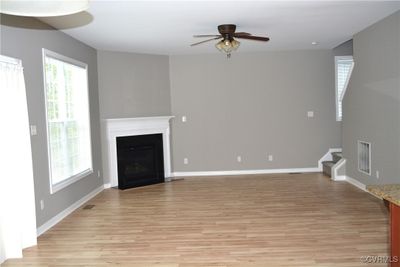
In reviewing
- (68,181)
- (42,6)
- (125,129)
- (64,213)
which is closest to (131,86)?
(125,129)

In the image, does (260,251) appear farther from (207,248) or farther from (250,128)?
(250,128)

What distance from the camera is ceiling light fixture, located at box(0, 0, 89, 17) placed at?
180 centimetres

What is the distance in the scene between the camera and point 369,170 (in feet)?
18.9

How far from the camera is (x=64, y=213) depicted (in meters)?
4.99

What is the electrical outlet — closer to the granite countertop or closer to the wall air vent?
the granite countertop

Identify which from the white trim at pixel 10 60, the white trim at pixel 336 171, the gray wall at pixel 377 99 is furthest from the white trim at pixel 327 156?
the white trim at pixel 10 60

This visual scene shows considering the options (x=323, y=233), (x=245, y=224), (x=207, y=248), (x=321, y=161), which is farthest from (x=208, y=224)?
(x=321, y=161)

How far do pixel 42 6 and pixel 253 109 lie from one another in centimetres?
633

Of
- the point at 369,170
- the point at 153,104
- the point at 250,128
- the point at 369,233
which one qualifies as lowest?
the point at 369,233

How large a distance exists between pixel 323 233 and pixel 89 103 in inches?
167

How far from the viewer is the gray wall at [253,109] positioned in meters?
7.81

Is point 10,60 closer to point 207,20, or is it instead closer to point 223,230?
point 207,20

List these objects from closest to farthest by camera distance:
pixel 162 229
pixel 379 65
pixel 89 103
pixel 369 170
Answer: pixel 162 229 → pixel 379 65 → pixel 369 170 → pixel 89 103

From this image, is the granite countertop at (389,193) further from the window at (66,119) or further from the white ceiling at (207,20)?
the window at (66,119)
